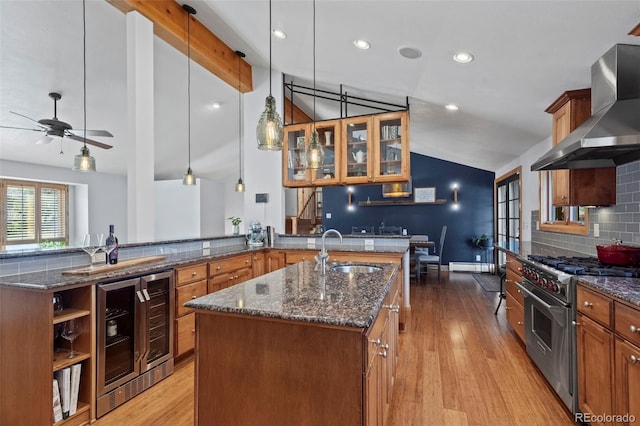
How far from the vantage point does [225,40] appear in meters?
3.99

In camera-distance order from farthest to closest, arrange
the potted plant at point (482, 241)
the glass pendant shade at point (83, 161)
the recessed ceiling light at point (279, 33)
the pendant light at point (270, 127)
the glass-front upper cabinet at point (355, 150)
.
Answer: the potted plant at point (482, 241)
the glass-front upper cabinet at point (355, 150)
the recessed ceiling light at point (279, 33)
the glass pendant shade at point (83, 161)
the pendant light at point (270, 127)

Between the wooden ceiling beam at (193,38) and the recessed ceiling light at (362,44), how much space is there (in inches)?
72.9

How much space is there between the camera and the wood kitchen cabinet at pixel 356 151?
13.0 feet

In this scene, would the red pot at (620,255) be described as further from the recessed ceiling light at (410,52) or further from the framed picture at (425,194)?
the framed picture at (425,194)

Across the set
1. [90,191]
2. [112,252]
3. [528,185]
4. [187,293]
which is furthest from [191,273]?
[90,191]

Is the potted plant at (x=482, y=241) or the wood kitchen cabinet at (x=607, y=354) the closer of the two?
the wood kitchen cabinet at (x=607, y=354)

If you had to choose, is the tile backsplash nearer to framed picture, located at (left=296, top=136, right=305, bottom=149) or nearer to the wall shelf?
framed picture, located at (left=296, top=136, right=305, bottom=149)

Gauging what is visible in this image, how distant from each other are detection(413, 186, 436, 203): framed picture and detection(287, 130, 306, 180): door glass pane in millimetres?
4236

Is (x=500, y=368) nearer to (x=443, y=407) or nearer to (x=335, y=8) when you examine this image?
(x=443, y=407)

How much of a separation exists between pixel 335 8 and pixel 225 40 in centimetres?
200

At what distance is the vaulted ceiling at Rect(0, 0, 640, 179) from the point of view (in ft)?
7.01

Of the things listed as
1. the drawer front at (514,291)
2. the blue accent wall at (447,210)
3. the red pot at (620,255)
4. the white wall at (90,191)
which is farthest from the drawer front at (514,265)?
the white wall at (90,191)

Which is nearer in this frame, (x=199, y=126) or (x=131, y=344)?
(x=131, y=344)

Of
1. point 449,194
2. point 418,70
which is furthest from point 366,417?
point 449,194
